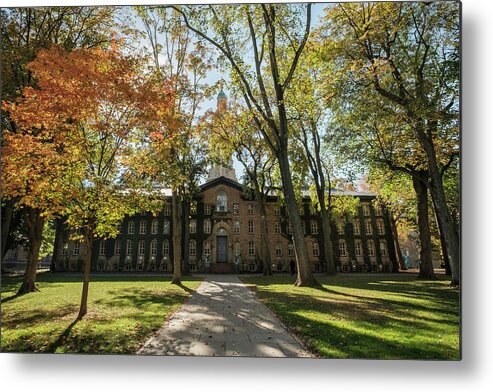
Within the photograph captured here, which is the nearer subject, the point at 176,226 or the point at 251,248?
the point at 176,226

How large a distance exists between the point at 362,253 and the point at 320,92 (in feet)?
16.2

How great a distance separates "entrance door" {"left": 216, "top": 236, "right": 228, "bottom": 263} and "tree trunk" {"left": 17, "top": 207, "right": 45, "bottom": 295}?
11885 mm

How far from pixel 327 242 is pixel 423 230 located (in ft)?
14.3

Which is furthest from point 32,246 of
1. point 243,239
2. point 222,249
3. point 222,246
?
point 222,246

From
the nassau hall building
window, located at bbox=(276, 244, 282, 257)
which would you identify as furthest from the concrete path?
window, located at bbox=(276, 244, 282, 257)

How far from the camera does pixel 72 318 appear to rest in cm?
435

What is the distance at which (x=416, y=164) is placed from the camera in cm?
632

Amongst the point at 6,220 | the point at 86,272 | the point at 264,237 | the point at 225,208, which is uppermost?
the point at 225,208

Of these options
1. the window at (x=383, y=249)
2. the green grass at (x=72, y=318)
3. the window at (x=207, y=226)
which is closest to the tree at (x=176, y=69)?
the green grass at (x=72, y=318)

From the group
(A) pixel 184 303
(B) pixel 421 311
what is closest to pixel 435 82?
(B) pixel 421 311

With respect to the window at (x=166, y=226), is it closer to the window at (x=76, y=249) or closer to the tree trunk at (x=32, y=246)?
the tree trunk at (x=32, y=246)

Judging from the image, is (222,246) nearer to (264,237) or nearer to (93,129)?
(264,237)

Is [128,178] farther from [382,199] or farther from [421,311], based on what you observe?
[382,199]

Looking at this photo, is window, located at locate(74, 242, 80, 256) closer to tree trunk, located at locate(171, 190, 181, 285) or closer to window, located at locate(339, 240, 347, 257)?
tree trunk, located at locate(171, 190, 181, 285)
